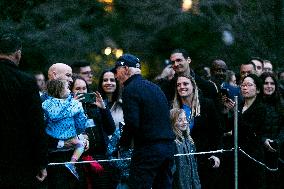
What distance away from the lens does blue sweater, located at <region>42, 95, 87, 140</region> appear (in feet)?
25.8

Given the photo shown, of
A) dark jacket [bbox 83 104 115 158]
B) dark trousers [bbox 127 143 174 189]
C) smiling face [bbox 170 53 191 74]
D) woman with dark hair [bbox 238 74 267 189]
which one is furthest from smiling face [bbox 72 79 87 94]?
woman with dark hair [bbox 238 74 267 189]

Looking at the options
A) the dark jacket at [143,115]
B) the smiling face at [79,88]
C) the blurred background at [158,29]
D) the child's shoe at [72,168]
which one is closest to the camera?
the dark jacket at [143,115]

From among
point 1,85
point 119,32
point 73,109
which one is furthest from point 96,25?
point 1,85

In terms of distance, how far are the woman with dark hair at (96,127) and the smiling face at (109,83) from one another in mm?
790

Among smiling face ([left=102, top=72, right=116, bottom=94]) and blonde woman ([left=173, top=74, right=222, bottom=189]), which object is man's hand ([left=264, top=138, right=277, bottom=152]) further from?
smiling face ([left=102, top=72, right=116, bottom=94])

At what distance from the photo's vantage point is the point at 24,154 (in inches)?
241

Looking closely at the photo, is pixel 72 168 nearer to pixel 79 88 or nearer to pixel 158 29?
pixel 79 88

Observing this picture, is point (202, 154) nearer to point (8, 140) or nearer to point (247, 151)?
point (247, 151)

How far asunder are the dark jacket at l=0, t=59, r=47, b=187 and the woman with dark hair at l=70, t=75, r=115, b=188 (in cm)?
222

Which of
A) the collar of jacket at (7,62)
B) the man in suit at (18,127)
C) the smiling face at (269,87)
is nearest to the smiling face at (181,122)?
the smiling face at (269,87)

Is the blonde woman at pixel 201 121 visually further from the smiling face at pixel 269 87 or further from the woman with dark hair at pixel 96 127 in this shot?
the smiling face at pixel 269 87

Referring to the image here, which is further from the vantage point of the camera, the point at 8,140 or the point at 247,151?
the point at 247,151

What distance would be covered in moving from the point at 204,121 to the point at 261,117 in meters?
0.93

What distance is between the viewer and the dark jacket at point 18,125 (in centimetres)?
607
